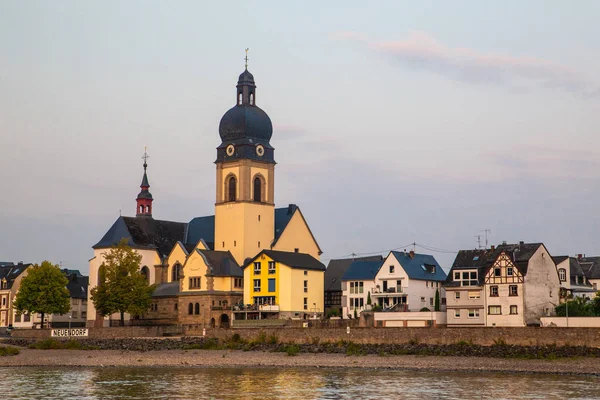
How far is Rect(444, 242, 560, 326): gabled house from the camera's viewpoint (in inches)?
3123

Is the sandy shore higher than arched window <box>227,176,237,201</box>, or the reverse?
arched window <box>227,176,237,201</box>

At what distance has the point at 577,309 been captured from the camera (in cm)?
7769

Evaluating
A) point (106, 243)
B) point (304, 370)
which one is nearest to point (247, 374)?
point (304, 370)

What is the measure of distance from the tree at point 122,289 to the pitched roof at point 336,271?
20.2 metres

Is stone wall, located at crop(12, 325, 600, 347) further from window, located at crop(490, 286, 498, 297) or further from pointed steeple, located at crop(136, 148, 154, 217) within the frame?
pointed steeple, located at crop(136, 148, 154, 217)

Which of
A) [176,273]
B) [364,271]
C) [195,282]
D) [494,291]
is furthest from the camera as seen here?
[176,273]

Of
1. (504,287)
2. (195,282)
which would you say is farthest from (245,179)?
(504,287)

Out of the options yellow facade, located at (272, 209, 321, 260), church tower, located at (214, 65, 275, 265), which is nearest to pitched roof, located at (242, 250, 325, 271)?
yellow facade, located at (272, 209, 321, 260)

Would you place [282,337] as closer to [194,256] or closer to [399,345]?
[399,345]

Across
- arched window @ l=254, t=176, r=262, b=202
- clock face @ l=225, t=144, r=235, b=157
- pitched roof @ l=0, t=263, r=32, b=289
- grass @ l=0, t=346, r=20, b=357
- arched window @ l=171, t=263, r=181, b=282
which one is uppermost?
clock face @ l=225, t=144, r=235, b=157

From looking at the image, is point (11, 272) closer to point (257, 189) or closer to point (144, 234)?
point (144, 234)

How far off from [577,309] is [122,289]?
42.9 meters

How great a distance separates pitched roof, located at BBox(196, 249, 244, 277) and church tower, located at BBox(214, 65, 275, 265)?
1483mm

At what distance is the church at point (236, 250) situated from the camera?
9806 cm
